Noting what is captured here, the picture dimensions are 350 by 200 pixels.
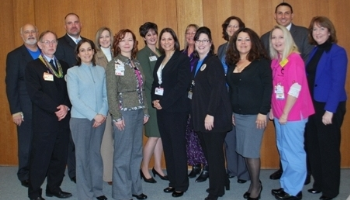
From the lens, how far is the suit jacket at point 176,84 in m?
3.84

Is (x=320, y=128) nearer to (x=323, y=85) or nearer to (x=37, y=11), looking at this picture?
(x=323, y=85)

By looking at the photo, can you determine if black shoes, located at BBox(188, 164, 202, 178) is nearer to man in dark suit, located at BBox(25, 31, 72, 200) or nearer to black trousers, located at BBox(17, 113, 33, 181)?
man in dark suit, located at BBox(25, 31, 72, 200)

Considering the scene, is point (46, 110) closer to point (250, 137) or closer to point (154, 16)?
point (250, 137)

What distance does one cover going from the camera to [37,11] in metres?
5.46

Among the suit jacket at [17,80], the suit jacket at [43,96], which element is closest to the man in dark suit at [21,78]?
the suit jacket at [17,80]

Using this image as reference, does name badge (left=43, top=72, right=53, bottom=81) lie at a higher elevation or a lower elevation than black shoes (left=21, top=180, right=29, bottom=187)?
higher

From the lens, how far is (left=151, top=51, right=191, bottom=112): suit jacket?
3.84m

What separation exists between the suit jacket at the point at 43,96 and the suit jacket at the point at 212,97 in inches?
51.9

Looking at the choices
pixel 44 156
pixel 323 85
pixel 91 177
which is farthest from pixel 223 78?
pixel 44 156

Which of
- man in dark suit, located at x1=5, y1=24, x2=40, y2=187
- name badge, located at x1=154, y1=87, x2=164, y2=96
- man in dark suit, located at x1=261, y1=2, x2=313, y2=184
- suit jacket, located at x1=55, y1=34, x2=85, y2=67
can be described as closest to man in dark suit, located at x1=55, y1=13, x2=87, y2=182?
suit jacket, located at x1=55, y1=34, x2=85, y2=67

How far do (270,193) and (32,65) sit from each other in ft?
8.83

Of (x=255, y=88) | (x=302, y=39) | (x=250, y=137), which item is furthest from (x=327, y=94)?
(x=302, y=39)

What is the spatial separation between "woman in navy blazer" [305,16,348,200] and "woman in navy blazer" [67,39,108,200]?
203cm

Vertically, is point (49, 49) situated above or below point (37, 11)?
below
